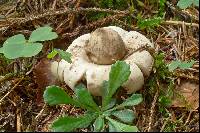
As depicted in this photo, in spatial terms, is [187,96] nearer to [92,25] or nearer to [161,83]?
[161,83]

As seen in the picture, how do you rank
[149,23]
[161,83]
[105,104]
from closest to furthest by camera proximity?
[105,104] → [161,83] → [149,23]

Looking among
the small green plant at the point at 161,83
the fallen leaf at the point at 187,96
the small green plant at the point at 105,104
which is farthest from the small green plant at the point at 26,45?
the fallen leaf at the point at 187,96

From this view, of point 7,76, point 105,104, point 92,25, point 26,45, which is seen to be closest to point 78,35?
point 92,25

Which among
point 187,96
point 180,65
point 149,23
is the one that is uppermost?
point 149,23

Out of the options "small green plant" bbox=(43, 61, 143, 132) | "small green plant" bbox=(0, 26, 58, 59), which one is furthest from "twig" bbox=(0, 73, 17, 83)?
"small green plant" bbox=(43, 61, 143, 132)

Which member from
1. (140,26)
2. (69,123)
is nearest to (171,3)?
(140,26)

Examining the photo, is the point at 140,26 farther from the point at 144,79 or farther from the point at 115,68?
the point at 115,68
